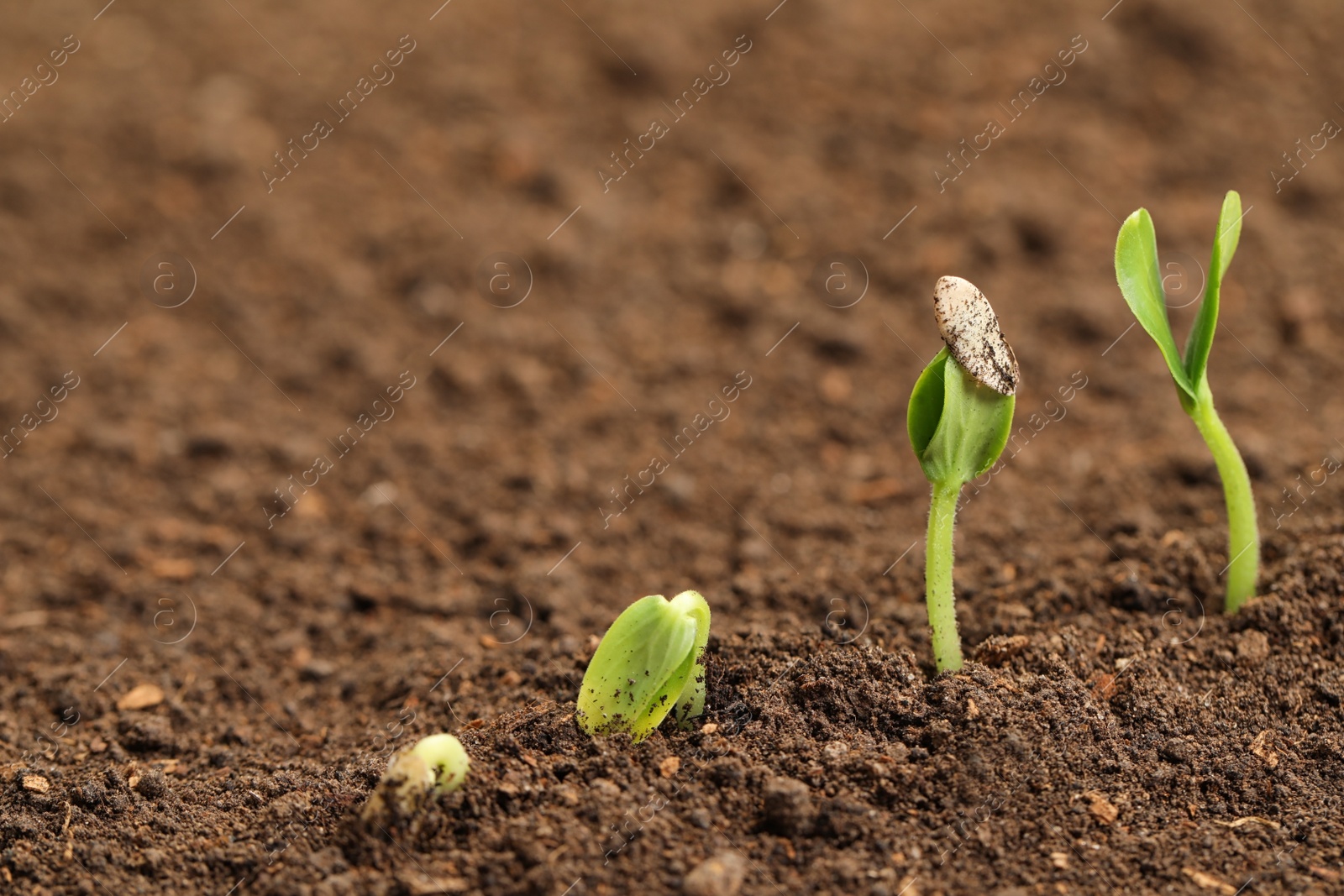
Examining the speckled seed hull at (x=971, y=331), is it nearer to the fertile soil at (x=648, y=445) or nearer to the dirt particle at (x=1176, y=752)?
the fertile soil at (x=648, y=445)

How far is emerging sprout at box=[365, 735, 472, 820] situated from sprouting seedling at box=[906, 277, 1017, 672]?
672mm

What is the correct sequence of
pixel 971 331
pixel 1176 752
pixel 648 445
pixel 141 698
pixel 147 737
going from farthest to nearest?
pixel 648 445 < pixel 141 698 < pixel 147 737 < pixel 1176 752 < pixel 971 331

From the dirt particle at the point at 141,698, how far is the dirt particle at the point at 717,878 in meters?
1.12

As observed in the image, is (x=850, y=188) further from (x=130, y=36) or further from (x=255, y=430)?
(x=130, y=36)

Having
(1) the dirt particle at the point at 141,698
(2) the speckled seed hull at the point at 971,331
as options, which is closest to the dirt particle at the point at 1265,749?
(2) the speckled seed hull at the point at 971,331

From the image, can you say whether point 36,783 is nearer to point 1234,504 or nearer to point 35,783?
point 35,783

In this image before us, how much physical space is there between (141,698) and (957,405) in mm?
1457

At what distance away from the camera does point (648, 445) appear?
273 centimetres

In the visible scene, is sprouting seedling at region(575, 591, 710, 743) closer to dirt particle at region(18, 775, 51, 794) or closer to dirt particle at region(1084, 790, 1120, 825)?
dirt particle at region(1084, 790, 1120, 825)

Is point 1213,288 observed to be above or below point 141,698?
below

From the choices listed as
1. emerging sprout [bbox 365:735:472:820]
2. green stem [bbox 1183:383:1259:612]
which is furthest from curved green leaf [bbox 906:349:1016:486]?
emerging sprout [bbox 365:735:472:820]

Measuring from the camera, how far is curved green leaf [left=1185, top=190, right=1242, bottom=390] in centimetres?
143

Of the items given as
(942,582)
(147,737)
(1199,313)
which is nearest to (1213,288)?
(1199,313)

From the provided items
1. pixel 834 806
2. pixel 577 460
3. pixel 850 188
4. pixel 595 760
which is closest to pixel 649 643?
pixel 595 760
